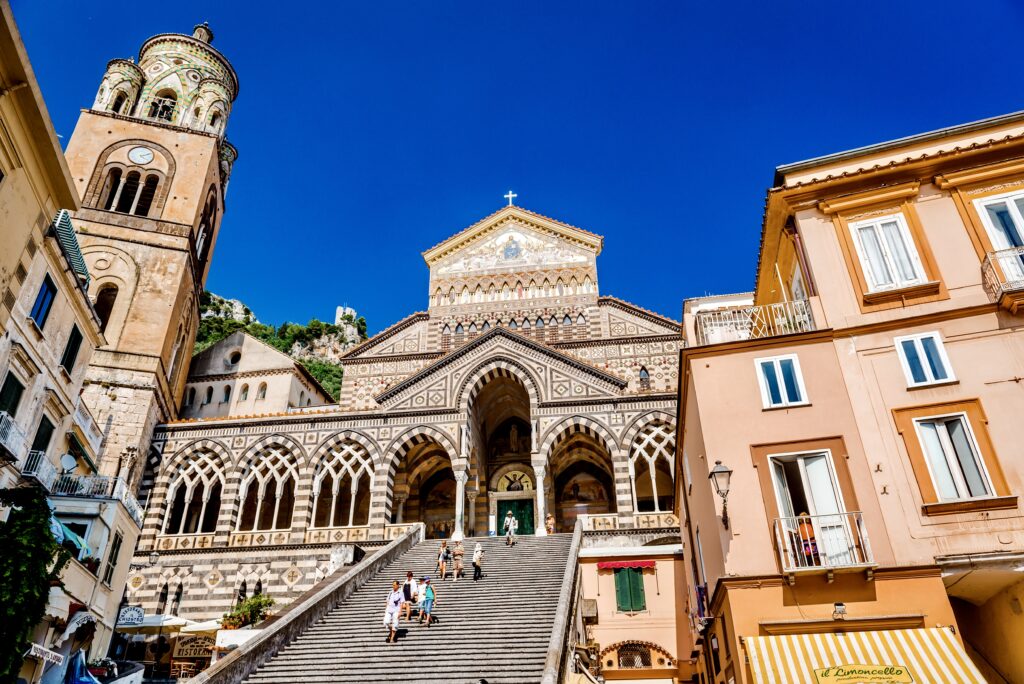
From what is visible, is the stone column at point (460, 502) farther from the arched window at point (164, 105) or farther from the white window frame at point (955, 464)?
the arched window at point (164, 105)

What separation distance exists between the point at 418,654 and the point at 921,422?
32.6 feet

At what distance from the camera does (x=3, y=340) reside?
628 inches

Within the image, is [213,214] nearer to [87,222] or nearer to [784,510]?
[87,222]

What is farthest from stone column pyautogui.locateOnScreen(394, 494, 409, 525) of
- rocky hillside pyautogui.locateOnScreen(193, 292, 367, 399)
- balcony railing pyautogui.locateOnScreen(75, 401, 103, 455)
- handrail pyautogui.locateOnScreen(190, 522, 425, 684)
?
rocky hillside pyautogui.locateOnScreen(193, 292, 367, 399)

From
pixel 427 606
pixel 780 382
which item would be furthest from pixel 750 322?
pixel 427 606

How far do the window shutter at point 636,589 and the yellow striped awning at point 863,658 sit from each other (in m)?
8.73

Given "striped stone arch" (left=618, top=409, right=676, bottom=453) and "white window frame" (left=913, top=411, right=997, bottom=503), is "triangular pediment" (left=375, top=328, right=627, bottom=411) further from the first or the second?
"white window frame" (left=913, top=411, right=997, bottom=503)

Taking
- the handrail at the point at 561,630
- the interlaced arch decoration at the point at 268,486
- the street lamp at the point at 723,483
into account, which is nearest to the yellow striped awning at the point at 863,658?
the street lamp at the point at 723,483

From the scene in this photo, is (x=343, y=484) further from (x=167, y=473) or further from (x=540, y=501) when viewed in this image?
(x=540, y=501)

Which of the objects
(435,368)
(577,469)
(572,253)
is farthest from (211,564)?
(572,253)

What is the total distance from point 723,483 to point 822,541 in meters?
1.68

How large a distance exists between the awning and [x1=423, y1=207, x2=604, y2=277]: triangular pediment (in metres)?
20.6

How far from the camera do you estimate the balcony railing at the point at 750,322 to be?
1340 centimetres

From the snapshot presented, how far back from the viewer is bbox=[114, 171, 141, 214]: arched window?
112 feet
